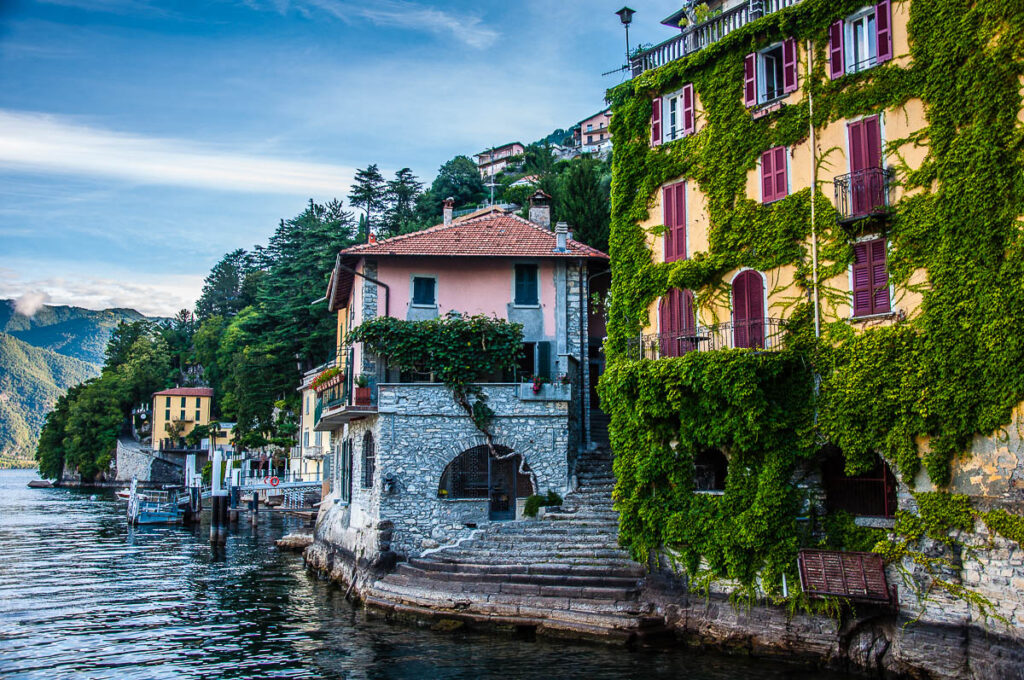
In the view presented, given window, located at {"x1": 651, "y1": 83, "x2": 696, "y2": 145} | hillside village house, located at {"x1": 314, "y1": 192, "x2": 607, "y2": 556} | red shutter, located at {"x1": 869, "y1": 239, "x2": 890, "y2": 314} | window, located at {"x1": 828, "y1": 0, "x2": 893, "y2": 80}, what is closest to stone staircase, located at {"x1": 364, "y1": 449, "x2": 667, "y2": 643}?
hillside village house, located at {"x1": 314, "y1": 192, "x2": 607, "y2": 556}

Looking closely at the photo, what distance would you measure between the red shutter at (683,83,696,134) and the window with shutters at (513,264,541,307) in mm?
8102

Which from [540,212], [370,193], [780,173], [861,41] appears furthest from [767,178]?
→ [370,193]

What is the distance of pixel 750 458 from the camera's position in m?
18.8

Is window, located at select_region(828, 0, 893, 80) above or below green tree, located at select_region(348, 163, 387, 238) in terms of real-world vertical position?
below

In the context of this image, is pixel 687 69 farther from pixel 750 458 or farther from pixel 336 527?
pixel 336 527

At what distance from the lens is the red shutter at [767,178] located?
19969mm

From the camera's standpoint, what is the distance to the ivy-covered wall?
1580 cm

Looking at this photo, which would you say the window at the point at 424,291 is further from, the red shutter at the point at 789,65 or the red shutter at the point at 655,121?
the red shutter at the point at 789,65

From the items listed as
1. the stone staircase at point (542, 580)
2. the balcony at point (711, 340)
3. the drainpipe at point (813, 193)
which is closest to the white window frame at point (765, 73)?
the drainpipe at point (813, 193)

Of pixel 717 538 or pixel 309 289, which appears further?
pixel 309 289

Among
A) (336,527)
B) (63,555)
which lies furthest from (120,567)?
(336,527)

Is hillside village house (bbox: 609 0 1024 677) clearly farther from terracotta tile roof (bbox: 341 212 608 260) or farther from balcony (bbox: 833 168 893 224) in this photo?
terracotta tile roof (bbox: 341 212 608 260)

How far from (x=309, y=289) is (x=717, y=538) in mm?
41266

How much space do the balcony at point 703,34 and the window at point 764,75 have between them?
97 cm
